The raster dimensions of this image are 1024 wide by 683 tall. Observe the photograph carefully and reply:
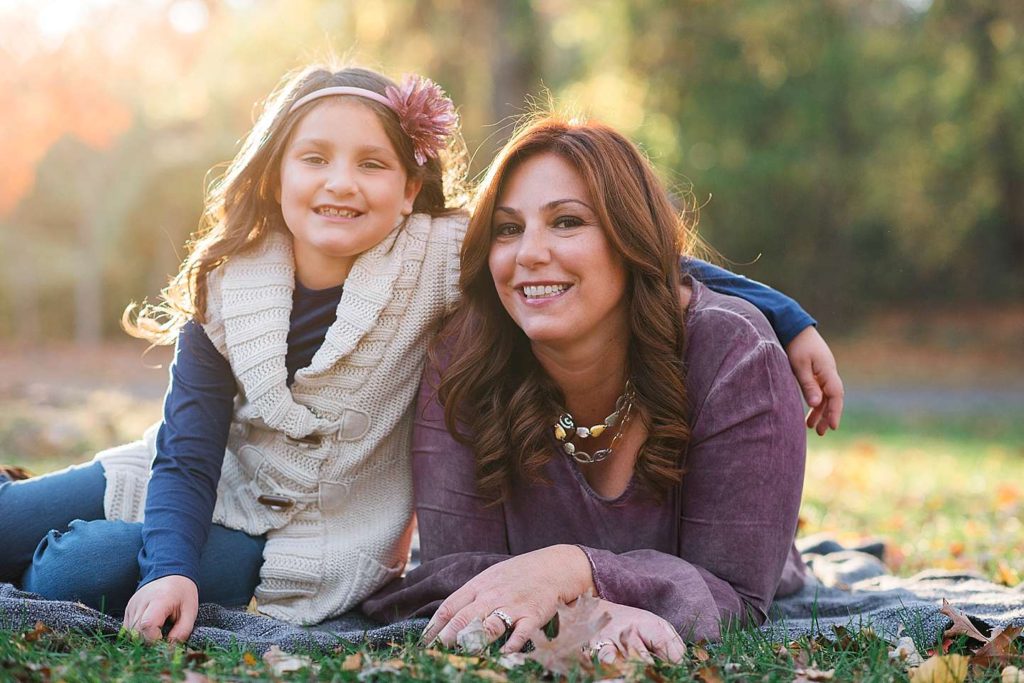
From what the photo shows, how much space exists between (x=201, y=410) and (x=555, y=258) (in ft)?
4.03

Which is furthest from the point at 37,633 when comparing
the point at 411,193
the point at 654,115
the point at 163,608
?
the point at 654,115

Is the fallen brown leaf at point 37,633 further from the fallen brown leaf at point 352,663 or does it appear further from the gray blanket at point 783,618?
the fallen brown leaf at point 352,663

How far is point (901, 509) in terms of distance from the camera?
19.2 feet

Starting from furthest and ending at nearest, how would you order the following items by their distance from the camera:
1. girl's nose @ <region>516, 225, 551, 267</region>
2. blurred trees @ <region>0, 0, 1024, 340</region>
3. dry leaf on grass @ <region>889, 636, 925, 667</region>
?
blurred trees @ <region>0, 0, 1024, 340</region> < girl's nose @ <region>516, 225, 551, 267</region> < dry leaf on grass @ <region>889, 636, 925, 667</region>

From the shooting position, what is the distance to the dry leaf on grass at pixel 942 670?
2271mm

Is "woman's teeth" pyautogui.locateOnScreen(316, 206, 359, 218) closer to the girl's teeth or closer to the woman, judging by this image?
the girl's teeth

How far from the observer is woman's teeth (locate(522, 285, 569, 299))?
2.81 meters

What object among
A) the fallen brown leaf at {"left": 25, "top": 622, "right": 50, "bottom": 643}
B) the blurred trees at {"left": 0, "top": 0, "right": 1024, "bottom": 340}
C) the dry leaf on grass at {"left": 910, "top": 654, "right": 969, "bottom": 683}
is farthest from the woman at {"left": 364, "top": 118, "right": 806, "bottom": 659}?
the blurred trees at {"left": 0, "top": 0, "right": 1024, "bottom": 340}

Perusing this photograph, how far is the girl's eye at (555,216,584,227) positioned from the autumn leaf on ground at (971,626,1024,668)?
4.91 ft

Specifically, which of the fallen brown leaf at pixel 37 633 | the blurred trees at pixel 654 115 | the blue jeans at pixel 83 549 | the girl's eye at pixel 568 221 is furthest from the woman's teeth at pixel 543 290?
the blurred trees at pixel 654 115

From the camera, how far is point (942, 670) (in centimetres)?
229

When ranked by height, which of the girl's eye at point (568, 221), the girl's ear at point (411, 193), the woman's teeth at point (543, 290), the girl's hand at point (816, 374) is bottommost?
the girl's hand at point (816, 374)

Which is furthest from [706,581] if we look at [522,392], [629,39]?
[629,39]

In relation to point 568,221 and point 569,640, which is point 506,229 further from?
point 569,640
